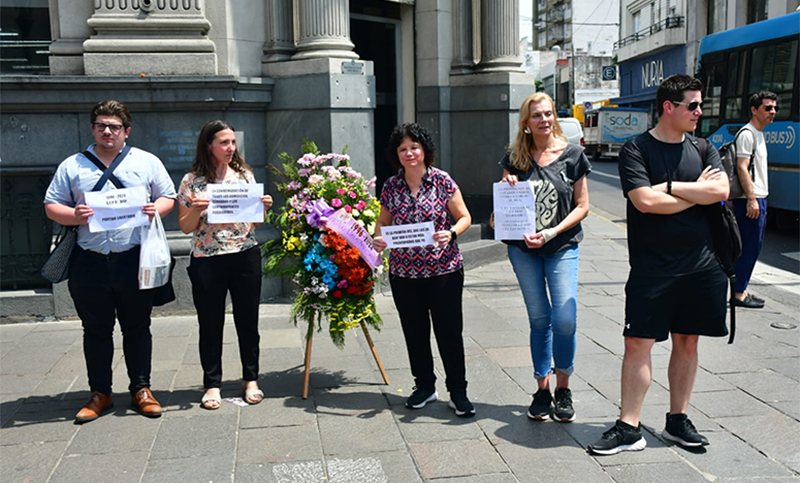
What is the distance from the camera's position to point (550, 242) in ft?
15.9

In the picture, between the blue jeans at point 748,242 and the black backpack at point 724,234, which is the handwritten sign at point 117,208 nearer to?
the black backpack at point 724,234

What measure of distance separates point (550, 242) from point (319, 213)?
1600 mm

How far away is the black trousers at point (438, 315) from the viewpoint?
5.11 meters

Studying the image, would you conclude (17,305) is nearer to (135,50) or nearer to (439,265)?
(135,50)

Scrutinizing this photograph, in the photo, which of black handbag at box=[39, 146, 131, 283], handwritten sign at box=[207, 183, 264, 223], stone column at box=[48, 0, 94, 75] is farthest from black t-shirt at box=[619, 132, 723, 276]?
stone column at box=[48, 0, 94, 75]

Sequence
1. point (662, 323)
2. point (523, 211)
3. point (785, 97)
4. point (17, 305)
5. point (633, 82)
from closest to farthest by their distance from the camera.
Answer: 1. point (662, 323)
2. point (523, 211)
3. point (17, 305)
4. point (785, 97)
5. point (633, 82)

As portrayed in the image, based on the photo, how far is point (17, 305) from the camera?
7684 mm

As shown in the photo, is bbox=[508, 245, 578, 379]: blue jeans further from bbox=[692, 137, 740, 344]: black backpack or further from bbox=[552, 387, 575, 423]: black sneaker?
bbox=[692, 137, 740, 344]: black backpack

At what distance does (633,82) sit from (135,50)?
4369cm

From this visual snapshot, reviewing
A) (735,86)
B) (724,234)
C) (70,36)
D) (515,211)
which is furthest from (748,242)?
A: (735,86)

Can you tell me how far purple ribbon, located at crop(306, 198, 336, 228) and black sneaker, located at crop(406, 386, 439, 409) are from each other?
132 centimetres

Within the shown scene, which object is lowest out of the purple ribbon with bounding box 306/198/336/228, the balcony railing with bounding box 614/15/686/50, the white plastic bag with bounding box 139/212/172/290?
the white plastic bag with bounding box 139/212/172/290

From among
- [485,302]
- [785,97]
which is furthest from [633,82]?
[485,302]

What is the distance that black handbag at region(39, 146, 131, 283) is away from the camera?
16.6ft
